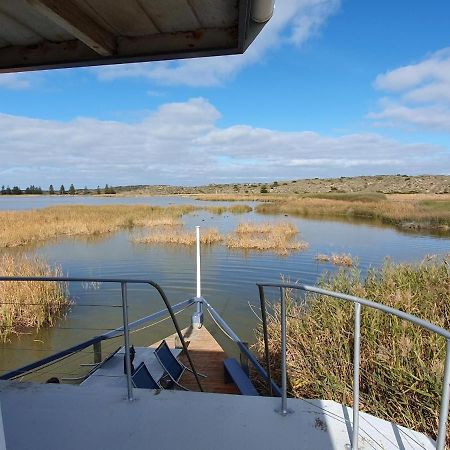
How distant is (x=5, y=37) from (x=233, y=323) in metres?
7.36

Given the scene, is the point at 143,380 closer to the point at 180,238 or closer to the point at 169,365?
the point at 169,365

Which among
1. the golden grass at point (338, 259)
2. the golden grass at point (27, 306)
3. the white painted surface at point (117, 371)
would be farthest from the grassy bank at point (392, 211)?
the white painted surface at point (117, 371)

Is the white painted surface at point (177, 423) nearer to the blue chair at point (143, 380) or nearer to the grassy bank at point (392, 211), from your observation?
the blue chair at point (143, 380)

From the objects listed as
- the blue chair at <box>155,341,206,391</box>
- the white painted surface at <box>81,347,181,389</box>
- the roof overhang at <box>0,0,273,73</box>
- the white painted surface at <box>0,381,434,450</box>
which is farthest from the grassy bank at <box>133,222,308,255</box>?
the roof overhang at <box>0,0,273,73</box>

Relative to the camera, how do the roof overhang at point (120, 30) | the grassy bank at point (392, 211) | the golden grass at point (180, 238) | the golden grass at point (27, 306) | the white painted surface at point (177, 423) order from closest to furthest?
the roof overhang at point (120, 30) → the white painted surface at point (177, 423) → the golden grass at point (27, 306) → the golden grass at point (180, 238) → the grassy bank at point (392, 211)

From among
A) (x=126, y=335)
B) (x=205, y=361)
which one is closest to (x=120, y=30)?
(x=126, y=335)

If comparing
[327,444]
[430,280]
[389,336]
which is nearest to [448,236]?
[430,280]

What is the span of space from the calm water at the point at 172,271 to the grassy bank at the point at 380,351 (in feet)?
4.17

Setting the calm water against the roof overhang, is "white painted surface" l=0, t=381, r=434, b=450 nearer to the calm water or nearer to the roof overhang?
the roof overhang

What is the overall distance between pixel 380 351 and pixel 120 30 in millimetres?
3922

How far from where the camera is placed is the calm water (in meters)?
7.83

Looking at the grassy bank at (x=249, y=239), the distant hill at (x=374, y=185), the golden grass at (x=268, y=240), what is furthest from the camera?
the distant hill at (x=374, y=185)

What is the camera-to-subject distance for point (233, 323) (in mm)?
8625

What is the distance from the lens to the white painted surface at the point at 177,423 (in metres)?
2.33
